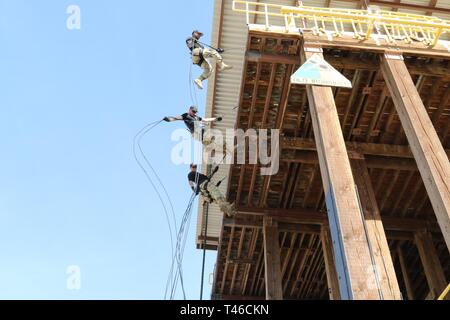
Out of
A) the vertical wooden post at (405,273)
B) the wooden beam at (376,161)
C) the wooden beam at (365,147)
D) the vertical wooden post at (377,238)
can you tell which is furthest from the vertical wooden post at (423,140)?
the vertical wooden post at (405,273)

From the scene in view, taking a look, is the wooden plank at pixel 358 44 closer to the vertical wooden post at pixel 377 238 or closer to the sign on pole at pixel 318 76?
the sign on pole at pixel 318 76

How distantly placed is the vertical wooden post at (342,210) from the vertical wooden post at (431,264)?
7696 mm

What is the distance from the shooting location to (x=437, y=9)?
49.5ft

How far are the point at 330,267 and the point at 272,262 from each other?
1702 mm

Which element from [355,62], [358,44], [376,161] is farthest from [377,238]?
[358,44]

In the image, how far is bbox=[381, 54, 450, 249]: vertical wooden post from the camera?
7234mm

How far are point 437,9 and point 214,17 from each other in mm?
7615

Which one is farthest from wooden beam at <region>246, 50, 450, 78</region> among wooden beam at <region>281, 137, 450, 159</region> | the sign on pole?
wooden beam at <region>281, 137, 450, 159</region>

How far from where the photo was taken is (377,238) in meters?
10.3

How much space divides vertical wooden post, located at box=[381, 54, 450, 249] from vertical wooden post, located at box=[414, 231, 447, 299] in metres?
6.49

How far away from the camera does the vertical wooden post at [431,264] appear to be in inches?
526

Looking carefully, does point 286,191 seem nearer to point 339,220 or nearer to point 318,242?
point 318,242

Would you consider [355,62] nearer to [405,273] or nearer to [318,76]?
[318,76]
